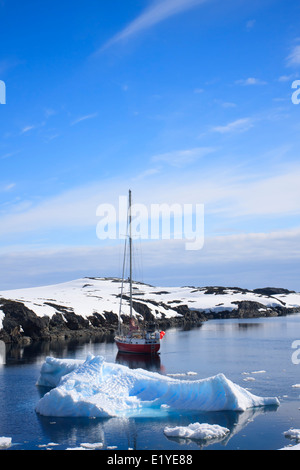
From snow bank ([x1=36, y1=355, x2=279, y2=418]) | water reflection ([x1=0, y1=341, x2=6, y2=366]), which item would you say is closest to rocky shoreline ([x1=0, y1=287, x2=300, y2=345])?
water reflection ([x1=0, y1=341, x2=6, y2=366])

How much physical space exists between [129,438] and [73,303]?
70.0m

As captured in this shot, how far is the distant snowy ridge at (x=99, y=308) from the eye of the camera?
7119 cm

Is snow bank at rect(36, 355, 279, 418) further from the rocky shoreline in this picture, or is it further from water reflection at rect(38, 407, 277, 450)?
the rocky shoreline

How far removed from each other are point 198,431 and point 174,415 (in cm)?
409

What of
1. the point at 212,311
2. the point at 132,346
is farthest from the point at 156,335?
the point at 212,311

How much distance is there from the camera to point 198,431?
21.8 metres

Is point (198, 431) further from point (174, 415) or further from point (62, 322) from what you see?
point (62, 322)

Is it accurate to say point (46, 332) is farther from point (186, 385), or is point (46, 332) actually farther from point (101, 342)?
point (186, 385)

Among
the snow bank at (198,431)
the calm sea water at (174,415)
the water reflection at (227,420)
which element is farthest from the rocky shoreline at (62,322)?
the snow bank at (198,431)

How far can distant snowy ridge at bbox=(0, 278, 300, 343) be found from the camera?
71188 millimetres

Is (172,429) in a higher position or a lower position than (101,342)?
higher

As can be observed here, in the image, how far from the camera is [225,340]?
223 feet

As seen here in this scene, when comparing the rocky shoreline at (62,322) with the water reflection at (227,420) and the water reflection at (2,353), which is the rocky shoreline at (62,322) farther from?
the water reflection at (227,420)
